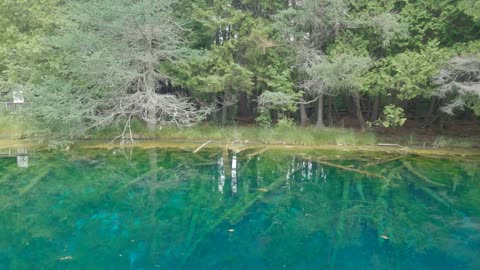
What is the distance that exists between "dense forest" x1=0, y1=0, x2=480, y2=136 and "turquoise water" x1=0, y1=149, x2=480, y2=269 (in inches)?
106

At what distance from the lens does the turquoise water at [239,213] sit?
5.36 metres

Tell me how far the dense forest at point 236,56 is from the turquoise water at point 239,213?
2.69 metres

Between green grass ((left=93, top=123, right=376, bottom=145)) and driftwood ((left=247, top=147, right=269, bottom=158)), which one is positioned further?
green grass ((left=93, top=123, right=376, bottom=145))

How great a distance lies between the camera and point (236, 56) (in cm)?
1638

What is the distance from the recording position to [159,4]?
1391cm

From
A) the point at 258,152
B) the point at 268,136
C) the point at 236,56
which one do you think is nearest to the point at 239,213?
the point at 258,152

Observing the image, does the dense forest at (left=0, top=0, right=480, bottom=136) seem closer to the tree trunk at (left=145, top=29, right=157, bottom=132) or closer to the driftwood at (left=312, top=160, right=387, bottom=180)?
the tree trunk at (left=145, top=29, right=157, bottom=132)

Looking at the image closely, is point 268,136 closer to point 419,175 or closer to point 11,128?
point 419,175

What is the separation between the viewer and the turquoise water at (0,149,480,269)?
5363mm

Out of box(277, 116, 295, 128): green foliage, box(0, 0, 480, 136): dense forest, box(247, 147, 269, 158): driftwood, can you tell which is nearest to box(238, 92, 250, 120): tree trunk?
box(0, 0, 480, 136): dense forest

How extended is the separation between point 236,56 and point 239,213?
10.3 meters

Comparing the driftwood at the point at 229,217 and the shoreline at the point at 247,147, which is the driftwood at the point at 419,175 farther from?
the driftwood at the point at 229,217

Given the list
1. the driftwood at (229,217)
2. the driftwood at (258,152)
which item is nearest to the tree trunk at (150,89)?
the driftwood at (258,152)

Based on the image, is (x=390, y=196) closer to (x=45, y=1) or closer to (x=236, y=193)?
(x=236, y=193)
